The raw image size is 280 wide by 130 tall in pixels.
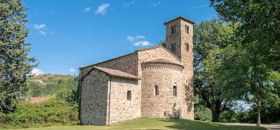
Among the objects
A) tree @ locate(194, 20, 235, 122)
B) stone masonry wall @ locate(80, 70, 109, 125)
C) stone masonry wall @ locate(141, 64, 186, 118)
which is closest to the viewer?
stone masonry wall @ locate(80, 70, 109, 125)

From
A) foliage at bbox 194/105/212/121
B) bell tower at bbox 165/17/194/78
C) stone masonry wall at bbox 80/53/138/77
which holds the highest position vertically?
bell tower at bbox 165/17/194/78

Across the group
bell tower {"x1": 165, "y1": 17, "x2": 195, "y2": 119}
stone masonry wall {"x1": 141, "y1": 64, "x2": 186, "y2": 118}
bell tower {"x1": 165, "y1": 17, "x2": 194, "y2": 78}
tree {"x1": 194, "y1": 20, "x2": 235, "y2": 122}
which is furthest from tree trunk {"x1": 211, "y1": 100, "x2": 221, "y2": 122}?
stone masonry wall {"x1": 141, "y1": 64, "x2": 186, "y2": 118}

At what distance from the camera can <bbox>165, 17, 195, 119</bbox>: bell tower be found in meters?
38.1

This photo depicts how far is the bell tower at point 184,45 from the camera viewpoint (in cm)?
3809

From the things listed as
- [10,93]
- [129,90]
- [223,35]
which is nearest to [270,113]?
[223,35]

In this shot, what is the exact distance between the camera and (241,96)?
29266mm

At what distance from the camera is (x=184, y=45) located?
129ft

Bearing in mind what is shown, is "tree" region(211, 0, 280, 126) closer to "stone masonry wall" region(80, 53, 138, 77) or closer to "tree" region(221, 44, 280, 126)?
"tree" region(221, 44, 280, 126)

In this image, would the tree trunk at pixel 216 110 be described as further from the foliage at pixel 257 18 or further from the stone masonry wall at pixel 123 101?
the foliage at pixel 257 18

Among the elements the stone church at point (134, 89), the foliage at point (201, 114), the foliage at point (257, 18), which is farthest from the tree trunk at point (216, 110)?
the foliage at point (257, 18)

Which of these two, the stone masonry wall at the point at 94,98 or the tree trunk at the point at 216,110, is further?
the tree trunk at the point at 216,110

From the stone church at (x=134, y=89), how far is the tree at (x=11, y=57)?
21.9 ft

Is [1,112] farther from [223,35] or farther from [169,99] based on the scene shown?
[223,35]

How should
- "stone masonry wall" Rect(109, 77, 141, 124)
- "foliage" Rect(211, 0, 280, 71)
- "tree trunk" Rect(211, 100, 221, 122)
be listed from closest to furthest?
"foliage" Rect(211, 0, 280, 71)
"stone masonry wall" Rect(109, 77, 141, 124)
"tree trunk" Rect(211, 100, 221, 122)
